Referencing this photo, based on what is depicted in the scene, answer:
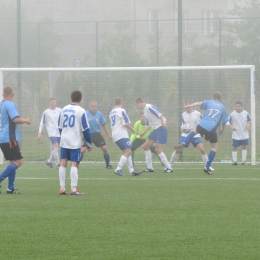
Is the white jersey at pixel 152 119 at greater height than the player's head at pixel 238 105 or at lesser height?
lesser

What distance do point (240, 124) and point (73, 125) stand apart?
34.0 ft

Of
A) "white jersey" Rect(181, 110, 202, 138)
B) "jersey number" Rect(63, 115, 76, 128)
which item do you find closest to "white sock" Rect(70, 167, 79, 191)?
"jersey number" Rect(63, 115, 76, 128)

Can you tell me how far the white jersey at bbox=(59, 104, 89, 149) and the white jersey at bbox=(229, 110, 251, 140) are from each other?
401 inches

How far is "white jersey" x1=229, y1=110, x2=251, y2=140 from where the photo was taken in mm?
21016

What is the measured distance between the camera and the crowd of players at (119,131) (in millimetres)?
11586

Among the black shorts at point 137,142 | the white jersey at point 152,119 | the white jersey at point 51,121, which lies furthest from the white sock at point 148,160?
the white jersey at point 51,121

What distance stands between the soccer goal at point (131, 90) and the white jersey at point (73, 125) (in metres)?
9.54

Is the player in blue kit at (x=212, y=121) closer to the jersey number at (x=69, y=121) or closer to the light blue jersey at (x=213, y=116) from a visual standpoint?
the light blue jersey at (x=213, y=116)

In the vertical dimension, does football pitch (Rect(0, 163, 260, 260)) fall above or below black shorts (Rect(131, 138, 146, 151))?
below

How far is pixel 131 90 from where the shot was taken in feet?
72.2

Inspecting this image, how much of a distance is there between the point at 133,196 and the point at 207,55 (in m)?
16.8

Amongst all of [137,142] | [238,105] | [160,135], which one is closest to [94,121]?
[137,142]

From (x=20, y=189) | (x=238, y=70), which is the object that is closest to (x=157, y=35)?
(x=238, y=70)

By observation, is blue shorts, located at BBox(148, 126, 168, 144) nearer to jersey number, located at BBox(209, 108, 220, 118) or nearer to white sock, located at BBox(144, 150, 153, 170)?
white sock, located at BBox(144, 150, 153, 170)
